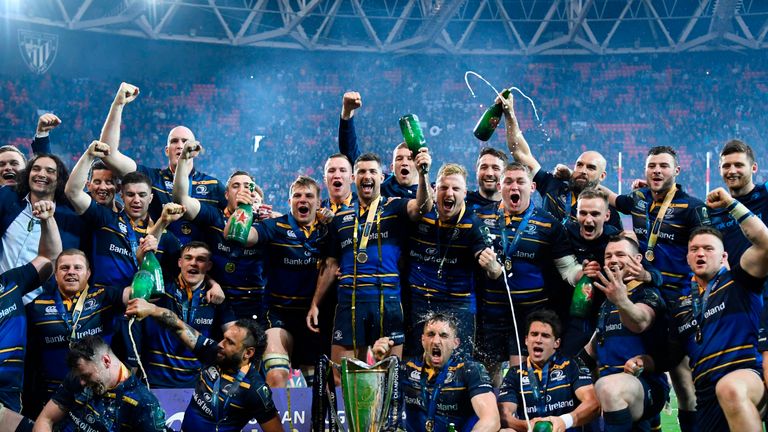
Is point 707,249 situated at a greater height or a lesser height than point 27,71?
lesser

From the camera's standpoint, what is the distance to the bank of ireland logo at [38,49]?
2284 cm

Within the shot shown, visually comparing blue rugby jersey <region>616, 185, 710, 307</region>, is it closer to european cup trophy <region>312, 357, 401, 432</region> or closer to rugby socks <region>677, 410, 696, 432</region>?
rugby socks <region>677, 410, 696, 432</region>

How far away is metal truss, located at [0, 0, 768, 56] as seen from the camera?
77.8 ft

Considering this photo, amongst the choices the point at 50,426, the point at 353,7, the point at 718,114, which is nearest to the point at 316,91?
the point at 353,7

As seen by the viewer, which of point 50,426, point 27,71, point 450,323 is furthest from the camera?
point 27,71

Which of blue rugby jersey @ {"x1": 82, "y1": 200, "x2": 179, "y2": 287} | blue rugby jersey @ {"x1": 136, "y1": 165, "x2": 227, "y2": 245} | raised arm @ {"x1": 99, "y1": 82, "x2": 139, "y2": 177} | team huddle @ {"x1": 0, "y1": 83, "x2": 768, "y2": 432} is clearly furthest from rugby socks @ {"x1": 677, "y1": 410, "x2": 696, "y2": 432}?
raised arm @ {"x1": 99, "y1": 82, "x2": 139, "y2": 177}

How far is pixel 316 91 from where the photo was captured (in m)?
27.6

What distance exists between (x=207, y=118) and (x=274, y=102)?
2.13 m

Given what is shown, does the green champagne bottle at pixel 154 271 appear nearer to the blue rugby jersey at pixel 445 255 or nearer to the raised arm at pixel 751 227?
the blue rugby jersey at pixel 445 255

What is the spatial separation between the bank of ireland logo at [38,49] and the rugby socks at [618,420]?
68.7ft

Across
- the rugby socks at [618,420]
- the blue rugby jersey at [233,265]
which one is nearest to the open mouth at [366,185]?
the blue rugby jersey at [233,265]

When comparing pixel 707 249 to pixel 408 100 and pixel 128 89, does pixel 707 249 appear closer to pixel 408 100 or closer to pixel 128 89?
pixel 128 89

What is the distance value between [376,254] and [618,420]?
78.4 inches

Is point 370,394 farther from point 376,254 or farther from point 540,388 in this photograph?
point 376,254
